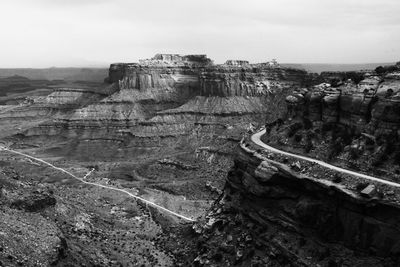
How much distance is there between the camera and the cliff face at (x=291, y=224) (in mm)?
46812

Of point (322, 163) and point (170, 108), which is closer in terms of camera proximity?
point (322, 163)

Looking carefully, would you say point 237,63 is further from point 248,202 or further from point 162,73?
point 248,202

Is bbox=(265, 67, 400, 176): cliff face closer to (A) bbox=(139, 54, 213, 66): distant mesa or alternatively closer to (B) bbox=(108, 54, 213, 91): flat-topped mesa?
(B) bbox=(108, 54, 213, 91): flat-topped mesa

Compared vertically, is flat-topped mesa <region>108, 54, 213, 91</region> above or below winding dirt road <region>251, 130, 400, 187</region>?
above

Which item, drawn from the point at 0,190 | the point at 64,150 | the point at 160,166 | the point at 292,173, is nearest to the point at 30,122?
the point at 64,150

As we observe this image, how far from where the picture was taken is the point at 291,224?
2143 inches

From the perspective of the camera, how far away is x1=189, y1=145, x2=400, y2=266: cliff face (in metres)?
46.8

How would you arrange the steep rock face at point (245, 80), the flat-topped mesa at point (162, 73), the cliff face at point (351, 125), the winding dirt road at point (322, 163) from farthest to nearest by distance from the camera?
the flat-topped mesa at point (162, 73) → the steep rock face at point (245, 80) → the cliff face at point (351, 125) → the winding dirt road at point (322, 163)

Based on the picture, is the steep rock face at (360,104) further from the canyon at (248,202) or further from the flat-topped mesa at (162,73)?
the flat-topped mesa at (162,73)

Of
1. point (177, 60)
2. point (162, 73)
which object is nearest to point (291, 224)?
point (162, 73)

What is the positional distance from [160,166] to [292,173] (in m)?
67.5

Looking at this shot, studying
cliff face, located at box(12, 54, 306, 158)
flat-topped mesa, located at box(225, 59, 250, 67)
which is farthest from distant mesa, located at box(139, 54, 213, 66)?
flat-topped mesa, located at box(225, 59, 250, 67)

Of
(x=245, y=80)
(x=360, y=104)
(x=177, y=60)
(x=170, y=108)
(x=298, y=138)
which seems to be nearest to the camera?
(x=360, y=104)

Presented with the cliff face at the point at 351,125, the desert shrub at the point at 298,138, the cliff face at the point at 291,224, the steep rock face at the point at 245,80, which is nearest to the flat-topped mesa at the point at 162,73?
the steep rock face at the point at 245,80
